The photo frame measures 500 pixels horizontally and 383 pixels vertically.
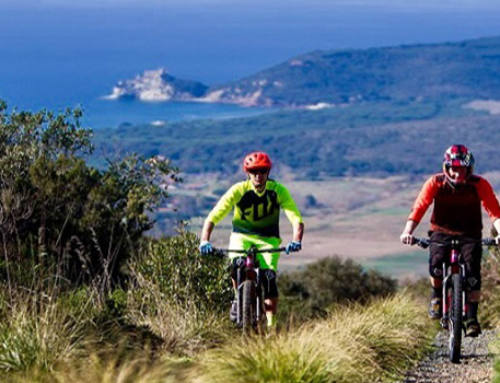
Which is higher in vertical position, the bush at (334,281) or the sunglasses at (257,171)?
the sunglasses at (257,171)

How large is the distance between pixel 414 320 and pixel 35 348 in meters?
4.29

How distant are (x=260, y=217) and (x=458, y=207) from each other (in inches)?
56.6

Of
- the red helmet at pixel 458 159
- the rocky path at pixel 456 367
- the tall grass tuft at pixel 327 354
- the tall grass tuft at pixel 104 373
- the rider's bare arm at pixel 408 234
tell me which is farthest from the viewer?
the rider's bare arm at pixel 408 234

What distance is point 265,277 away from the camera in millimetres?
8023

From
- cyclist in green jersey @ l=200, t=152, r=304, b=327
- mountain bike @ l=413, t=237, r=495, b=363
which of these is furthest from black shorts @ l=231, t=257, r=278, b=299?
mountain bike @ l=413, t=237, r=495, b=363

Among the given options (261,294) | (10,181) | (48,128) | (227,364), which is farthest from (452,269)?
(48,128)

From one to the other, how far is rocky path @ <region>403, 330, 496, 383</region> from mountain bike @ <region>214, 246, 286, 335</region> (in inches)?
48.3

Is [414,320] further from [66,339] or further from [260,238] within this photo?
[66,339]

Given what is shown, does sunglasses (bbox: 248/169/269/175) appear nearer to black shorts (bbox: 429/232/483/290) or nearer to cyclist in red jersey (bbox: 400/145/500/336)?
cyclist in red jersey (bbox: 400/145/500/336)

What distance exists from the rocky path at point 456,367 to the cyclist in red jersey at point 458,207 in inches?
11.2

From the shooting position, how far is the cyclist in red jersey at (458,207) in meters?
7.64

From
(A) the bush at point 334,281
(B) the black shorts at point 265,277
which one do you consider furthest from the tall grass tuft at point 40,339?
(A) the bush at point 334,281

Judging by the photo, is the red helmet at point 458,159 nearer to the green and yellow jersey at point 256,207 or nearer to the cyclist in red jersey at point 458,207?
the cyclist in red jersey at point 458,207

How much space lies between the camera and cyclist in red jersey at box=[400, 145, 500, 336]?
25.1 feet
